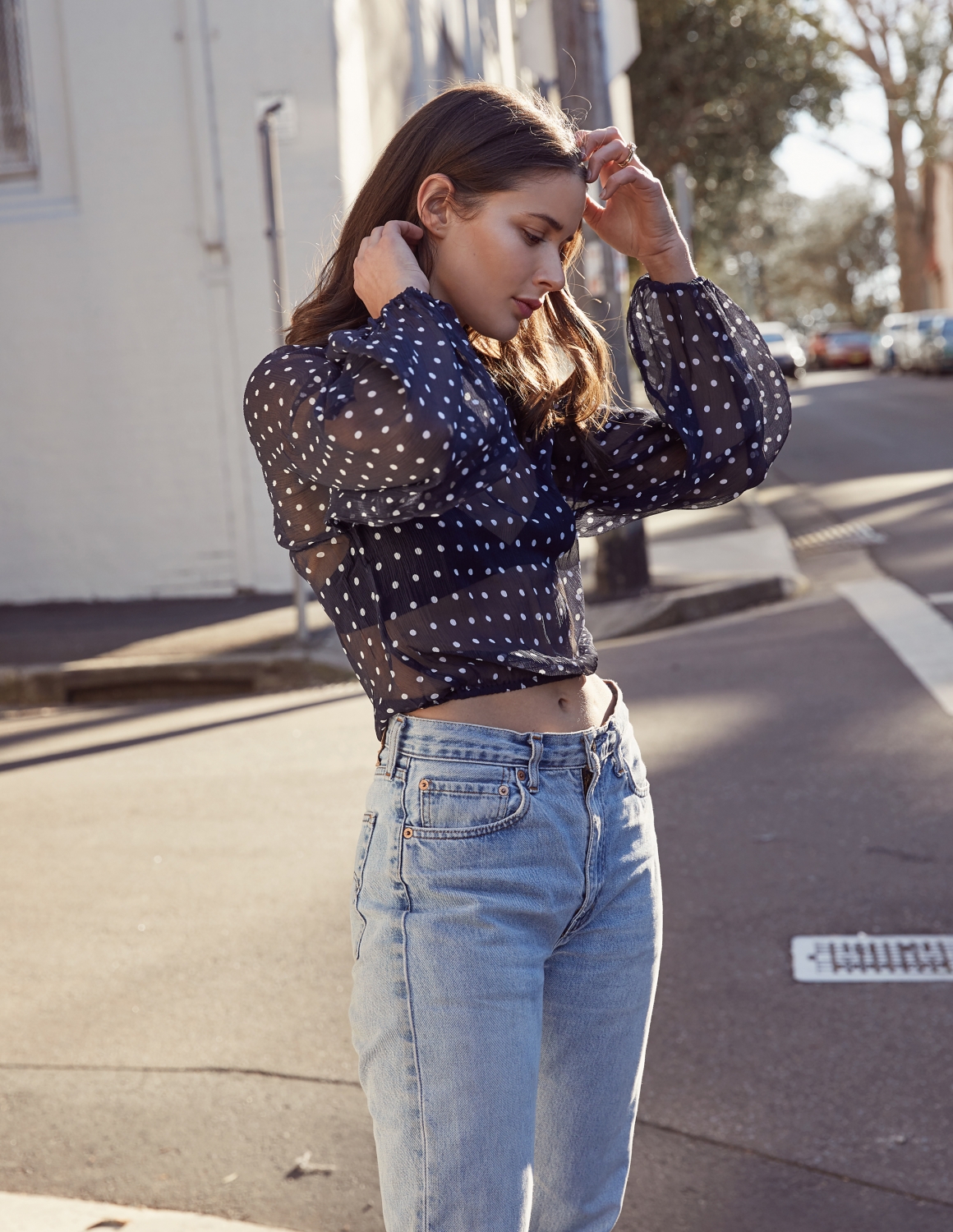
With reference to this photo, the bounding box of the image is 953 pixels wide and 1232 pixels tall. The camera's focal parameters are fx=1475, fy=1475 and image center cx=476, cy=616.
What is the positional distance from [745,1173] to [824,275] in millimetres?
86579

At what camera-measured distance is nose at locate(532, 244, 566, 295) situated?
1.93m

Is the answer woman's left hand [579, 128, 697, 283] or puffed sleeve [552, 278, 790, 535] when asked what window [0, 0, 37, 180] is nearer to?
woman's left hand [579, 128, 697, 283]

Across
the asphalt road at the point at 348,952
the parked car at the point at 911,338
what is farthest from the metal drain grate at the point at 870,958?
the parked car at the point at 911,338

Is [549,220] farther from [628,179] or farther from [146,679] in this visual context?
[146,679]

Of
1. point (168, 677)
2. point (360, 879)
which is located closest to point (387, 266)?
point (360, 879)

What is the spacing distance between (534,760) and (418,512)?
340 mm

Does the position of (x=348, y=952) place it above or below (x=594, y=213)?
below

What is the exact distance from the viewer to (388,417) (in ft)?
5.73

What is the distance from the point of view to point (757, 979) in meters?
4.02

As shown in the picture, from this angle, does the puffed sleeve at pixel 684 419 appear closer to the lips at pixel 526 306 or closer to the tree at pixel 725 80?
the lips at pixel 526 306

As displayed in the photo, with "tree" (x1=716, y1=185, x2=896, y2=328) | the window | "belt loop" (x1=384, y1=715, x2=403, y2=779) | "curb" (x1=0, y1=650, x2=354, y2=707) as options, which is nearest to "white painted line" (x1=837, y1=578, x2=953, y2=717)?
"curb" (x1=0, y1=650, x2=354, y2=707)

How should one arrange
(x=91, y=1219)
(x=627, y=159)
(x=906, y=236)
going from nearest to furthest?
(x=627, y=159) → (x=91, y=1219) → (x=906, y=236)

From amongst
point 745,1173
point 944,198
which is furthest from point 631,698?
point 944,198

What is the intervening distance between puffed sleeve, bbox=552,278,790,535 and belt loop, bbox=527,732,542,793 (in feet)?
1.56
